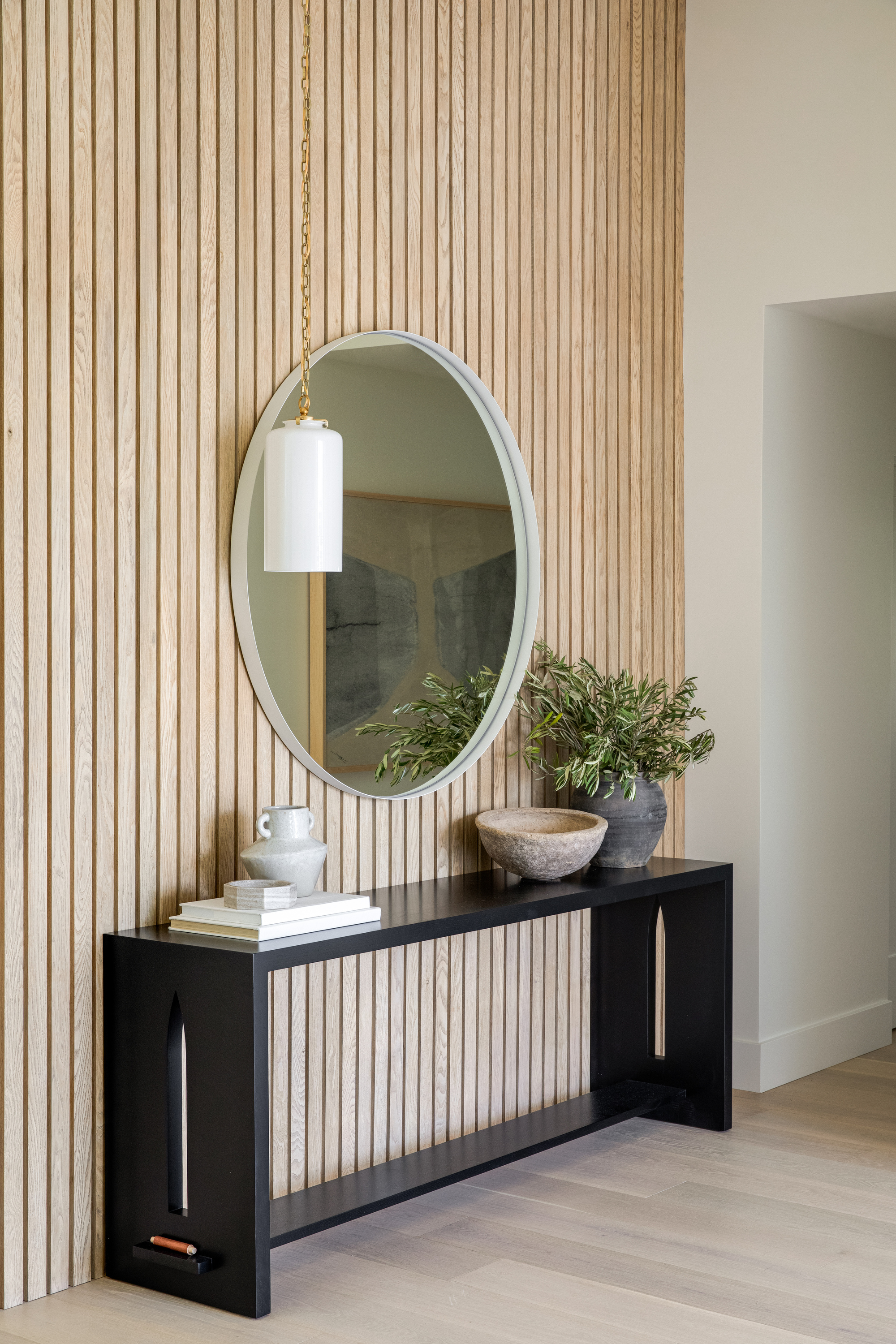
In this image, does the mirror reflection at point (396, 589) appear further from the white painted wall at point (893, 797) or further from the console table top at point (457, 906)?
the white painted wall at point (893, 797)

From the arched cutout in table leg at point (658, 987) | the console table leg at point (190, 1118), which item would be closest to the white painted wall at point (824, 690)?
the arched cutout in table leg at point (658, 987)

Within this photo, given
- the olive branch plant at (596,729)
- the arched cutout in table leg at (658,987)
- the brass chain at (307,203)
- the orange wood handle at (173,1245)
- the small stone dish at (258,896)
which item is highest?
the brass chain at (307,203)

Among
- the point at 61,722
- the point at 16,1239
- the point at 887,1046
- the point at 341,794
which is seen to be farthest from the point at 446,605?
the point at 887,1046

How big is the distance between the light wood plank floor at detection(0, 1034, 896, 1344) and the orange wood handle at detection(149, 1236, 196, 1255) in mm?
99

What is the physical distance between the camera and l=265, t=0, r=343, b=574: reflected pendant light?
295 centimetres

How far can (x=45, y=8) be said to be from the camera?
8.70ft

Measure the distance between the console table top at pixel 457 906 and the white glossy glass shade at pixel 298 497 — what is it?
2.47ft

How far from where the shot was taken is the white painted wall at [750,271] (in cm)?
407

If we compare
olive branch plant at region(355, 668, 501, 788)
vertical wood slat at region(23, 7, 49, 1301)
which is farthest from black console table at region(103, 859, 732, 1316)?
olive branch plant at region(355, 668, 501, 788)

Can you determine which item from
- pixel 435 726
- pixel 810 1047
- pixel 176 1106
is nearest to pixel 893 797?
pixel 810 1047

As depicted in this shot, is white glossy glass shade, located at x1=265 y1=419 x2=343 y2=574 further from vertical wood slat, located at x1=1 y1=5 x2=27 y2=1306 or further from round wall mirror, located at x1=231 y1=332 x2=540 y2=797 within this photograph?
vertical wood slat, located at x1=1 y1=5 x2=27 y2=1306

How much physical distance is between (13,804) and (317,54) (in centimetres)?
180

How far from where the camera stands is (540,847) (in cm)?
335

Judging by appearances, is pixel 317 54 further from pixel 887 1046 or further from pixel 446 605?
pixel 887 1046
